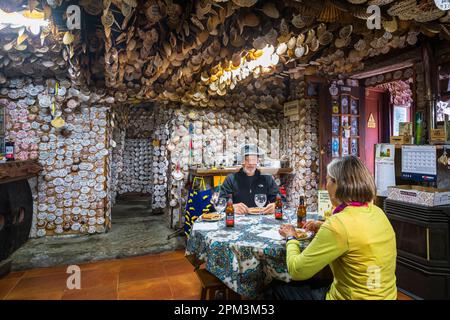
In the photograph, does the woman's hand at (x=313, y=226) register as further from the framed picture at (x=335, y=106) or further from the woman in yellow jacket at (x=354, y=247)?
the framed picture at (x=335, y=106)

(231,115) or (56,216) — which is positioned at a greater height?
(231,115)

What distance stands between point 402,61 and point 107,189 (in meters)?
5.33

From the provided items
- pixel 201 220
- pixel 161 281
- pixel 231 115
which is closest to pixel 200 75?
pixel 231 115

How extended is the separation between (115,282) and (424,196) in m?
3.61

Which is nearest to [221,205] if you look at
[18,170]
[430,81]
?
[430,81]

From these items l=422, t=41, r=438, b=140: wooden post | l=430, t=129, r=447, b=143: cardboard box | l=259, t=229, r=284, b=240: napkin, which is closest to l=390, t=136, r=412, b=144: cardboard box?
l=422, t=41, r=438, b=140: wooden post

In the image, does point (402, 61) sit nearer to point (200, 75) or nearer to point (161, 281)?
point (200, 75)

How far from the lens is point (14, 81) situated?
15.0ft

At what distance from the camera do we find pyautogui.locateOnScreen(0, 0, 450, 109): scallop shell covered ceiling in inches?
90.4

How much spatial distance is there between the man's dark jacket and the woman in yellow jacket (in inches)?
63.3

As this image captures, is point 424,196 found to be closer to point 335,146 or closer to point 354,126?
point 335,146

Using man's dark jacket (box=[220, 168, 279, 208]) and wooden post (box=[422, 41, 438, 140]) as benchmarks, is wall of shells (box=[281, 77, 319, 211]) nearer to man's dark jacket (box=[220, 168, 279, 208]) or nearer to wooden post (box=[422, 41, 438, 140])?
wooden post (box=[422, 41, 438, 140])

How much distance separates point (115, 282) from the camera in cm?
327

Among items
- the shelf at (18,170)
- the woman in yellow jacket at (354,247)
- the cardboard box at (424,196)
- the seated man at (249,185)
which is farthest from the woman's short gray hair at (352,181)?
the shelf at (18,170)
